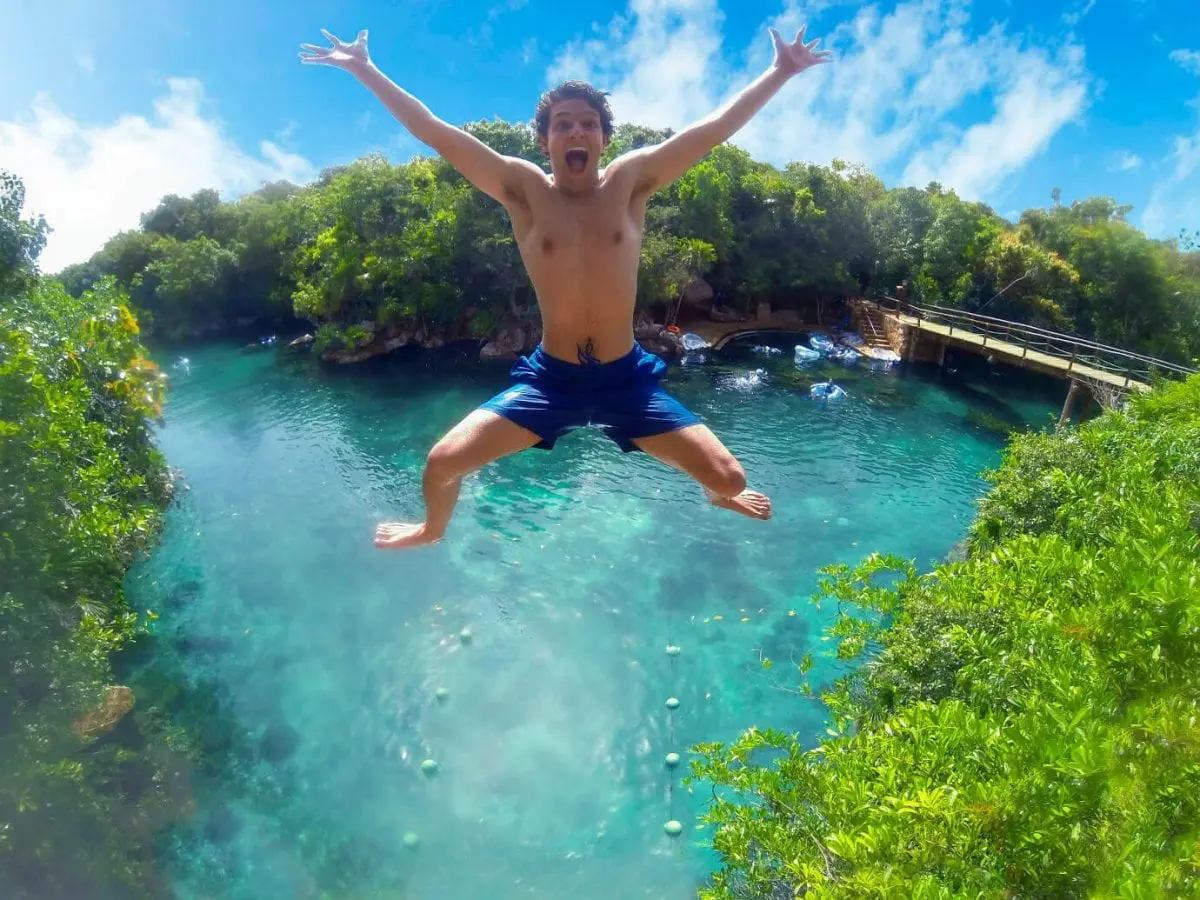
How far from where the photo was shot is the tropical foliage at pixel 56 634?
20.2ft

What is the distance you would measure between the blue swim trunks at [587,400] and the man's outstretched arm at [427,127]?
827 mm

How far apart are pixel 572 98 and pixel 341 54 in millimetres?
1095

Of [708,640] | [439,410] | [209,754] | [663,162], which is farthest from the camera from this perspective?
[439,410]

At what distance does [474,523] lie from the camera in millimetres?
15219

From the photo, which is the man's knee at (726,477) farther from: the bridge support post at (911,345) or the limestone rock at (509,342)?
the bridge support post at (911,345)

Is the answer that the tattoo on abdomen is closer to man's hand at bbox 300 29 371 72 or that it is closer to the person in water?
the person in water

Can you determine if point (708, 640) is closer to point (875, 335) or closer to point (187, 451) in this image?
point (187, 451)

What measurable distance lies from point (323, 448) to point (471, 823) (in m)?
13.4

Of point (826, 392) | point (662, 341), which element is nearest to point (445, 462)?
point (826, 392)

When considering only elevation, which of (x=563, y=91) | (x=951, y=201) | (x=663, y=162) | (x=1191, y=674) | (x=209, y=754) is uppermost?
(x=951, y=201)

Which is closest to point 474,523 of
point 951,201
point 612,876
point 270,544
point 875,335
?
point 270,544

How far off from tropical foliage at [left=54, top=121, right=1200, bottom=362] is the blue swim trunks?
72.7 ft

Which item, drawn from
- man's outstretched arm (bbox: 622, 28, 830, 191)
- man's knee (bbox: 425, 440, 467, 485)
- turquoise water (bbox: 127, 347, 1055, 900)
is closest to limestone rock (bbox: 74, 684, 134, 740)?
turquoise water (bbox: 127, 347, 1055, 900)

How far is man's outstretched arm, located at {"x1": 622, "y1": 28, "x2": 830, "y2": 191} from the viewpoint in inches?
120
